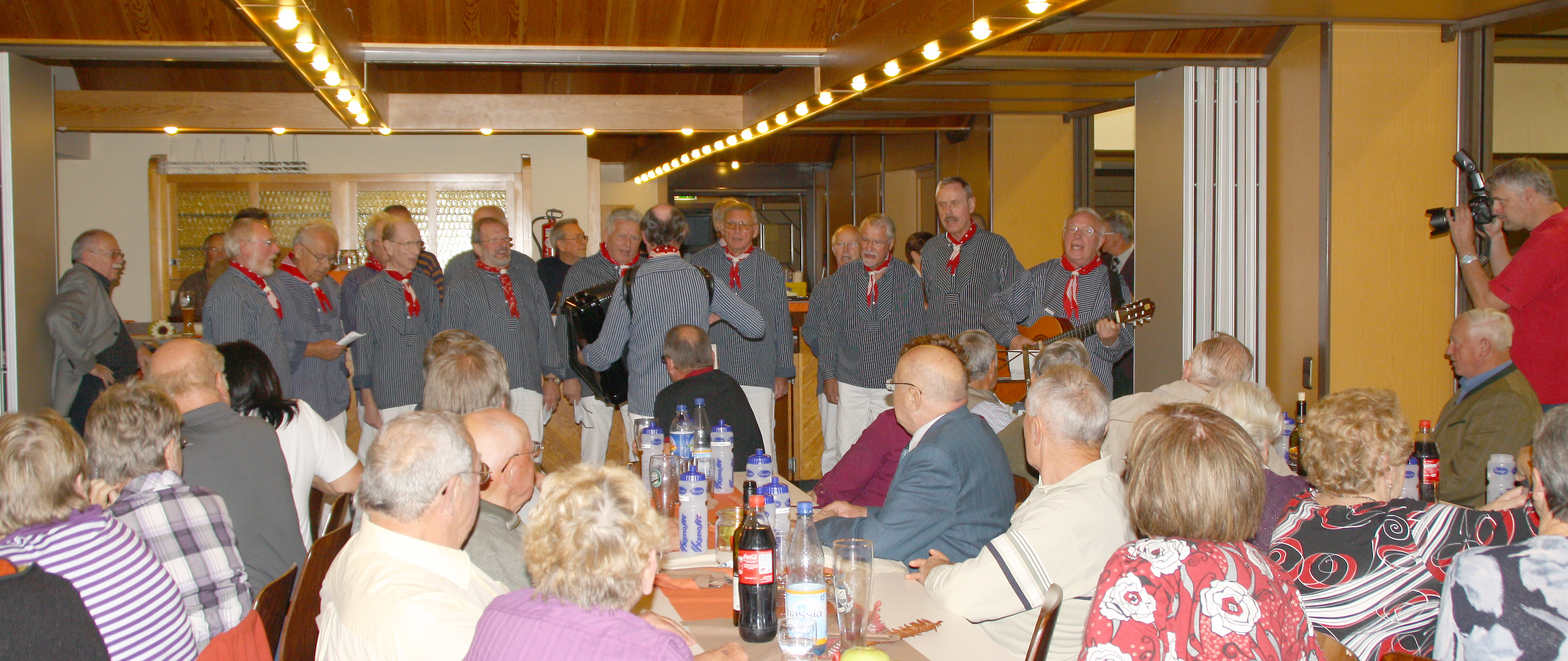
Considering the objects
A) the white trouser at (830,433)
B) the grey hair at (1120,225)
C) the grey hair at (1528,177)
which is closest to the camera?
the grey hair at (1528,177)

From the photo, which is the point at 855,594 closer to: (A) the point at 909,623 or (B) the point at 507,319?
(A) the point at 909,623

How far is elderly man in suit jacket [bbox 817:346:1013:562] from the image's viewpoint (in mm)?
2963

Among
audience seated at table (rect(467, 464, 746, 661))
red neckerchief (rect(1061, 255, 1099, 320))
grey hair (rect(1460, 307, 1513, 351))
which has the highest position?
red neckerchief (rect(1061, 255, 1099, 320))

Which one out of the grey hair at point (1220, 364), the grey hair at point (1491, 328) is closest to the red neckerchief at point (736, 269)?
the grey hair at point (1220, 364)

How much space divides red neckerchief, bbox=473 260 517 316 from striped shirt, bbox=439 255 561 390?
13 mm

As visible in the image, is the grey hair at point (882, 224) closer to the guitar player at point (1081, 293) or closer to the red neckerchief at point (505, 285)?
the guitar player at point (1081, 293)

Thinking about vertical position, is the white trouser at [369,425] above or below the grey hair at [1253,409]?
below

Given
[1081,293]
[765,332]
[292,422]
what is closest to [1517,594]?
[292,422]

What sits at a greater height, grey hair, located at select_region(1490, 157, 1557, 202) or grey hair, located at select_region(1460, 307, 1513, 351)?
grey hair, located at select_region(1490, 157, 1557, 202)

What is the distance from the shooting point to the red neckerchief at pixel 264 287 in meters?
5.39

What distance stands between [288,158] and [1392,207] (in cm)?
928

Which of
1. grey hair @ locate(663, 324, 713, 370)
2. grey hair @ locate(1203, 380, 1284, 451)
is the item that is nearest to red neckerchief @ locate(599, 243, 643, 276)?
grey hair @ locate(663, 324, 713, 370)

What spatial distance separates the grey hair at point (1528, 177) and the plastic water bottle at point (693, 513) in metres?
4.18

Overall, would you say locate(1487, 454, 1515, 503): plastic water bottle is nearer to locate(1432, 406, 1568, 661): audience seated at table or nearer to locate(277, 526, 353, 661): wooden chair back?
locate(1432, 406, 1568, 661): audience seated at table
